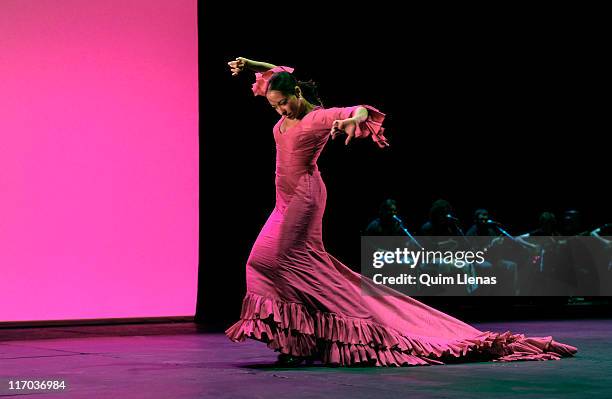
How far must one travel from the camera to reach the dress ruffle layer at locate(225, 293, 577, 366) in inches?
169

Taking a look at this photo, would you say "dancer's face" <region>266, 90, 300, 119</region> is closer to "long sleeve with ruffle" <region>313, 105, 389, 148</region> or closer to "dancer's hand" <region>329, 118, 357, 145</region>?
"long sleeve with ruffle" <region>313, 105, 389, 148</region>

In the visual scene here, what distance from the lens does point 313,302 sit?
14.4ft

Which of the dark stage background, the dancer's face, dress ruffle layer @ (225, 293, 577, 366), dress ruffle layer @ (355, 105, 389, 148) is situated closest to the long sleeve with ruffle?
dress ruffle layer @ (355, 105, 389, 148)

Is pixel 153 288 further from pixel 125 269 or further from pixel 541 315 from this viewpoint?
pixel 541 315

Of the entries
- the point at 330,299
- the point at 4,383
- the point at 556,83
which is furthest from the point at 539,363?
the point at 556,83

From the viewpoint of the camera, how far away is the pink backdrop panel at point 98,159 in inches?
266

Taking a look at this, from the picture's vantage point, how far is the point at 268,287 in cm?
436

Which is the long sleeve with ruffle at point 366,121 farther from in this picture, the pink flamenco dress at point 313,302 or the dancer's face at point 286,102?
the dancer's face at point 286,102

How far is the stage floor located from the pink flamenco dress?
14 cm

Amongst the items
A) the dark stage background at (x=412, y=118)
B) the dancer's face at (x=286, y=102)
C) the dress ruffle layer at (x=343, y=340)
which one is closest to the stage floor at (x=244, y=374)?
the dress ruffle layer at (x=343, y=340)

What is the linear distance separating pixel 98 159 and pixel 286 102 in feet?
9.64

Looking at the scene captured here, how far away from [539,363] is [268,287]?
120 cm

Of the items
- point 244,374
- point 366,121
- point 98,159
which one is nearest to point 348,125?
point 366,121

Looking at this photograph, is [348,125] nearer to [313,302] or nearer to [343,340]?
[313,302]
